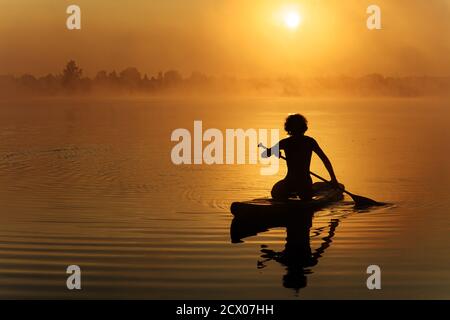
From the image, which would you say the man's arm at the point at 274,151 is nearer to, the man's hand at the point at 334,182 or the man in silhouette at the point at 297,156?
the man in silhouette at the point at 297,156

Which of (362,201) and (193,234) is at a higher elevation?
(362,201)

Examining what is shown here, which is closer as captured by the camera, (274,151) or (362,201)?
(274,151)

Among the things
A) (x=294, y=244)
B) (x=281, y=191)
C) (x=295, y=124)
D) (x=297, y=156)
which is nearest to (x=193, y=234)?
(x=294, y=244)

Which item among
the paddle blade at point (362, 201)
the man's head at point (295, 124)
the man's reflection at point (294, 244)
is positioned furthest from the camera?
the paddle blade at point (362, 201)

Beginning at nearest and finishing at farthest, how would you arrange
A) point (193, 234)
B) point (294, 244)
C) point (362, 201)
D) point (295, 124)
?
point (294, 244) < point (193, 234) < point (295, 124) < point (362, 201)

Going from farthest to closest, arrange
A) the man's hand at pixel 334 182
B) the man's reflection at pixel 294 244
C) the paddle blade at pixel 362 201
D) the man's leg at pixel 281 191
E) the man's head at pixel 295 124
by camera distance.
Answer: the paddle blade at pixel 362 201, the man's hand at pixel 334 182, the man's leg at pixel 281 191, the man's head at pixel 295 124, the man's reflection at pixel 294 244

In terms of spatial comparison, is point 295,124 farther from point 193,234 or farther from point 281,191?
point 193,234

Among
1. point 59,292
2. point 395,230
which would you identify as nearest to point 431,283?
point 395,230

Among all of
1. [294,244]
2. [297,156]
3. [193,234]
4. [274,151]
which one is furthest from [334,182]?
[193,234]

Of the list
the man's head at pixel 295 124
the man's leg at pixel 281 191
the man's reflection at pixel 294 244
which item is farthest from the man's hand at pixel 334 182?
the man's head at pixel 295 124

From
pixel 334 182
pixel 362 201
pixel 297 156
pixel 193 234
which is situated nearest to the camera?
pixel 193 234

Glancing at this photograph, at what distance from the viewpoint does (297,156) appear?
1395 cm

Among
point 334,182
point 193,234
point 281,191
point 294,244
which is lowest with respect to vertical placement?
point 294,244

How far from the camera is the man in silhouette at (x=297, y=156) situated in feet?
45.1
